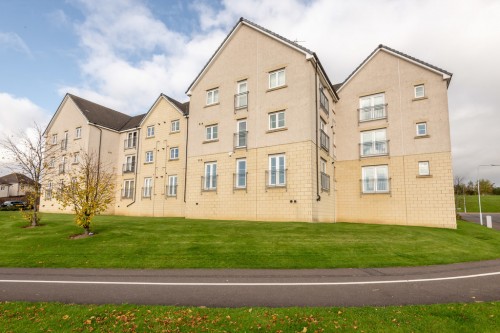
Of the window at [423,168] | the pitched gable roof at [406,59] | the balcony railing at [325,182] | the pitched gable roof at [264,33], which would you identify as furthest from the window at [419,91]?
the balcony railing at [325,182]

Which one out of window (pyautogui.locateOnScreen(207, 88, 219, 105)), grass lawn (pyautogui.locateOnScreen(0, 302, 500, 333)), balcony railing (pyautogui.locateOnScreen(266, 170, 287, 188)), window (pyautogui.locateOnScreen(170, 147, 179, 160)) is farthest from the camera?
window (pyautogui.locateOnScreen(170, 147, 179, 160))

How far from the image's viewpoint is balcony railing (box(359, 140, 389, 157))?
2295 cm

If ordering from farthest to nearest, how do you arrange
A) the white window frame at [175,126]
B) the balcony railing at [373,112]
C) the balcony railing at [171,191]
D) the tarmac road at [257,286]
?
the white window frame at [175,126] → the balcony railing at [171,191] → the balcony railing at [373,112] → the tarmac road at [257,286]

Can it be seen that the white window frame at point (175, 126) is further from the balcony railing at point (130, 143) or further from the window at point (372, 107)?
Result: the window at point (372, 107)

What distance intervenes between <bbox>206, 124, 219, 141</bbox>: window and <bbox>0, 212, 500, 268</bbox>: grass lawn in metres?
8.90

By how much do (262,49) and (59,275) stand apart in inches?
Answer: 732

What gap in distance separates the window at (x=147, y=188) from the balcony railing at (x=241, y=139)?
12513mm

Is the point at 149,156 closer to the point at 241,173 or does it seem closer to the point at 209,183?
the point at 209,183

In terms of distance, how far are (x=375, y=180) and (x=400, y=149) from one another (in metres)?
2.78

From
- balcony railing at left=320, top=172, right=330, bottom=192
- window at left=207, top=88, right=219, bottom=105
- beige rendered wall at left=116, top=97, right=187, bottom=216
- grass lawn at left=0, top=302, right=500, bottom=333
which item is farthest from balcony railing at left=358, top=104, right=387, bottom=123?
grass lawn at left=0, top=302, right=500, bottom=333

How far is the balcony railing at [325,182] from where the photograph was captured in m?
20.8

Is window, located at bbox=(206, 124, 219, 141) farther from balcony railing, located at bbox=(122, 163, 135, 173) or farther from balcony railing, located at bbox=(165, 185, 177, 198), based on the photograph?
balcony railing, located at bbox=(122, 163, 135, 173)

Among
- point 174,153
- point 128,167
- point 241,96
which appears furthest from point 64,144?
point 241,96

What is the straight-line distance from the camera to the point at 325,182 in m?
21.4
